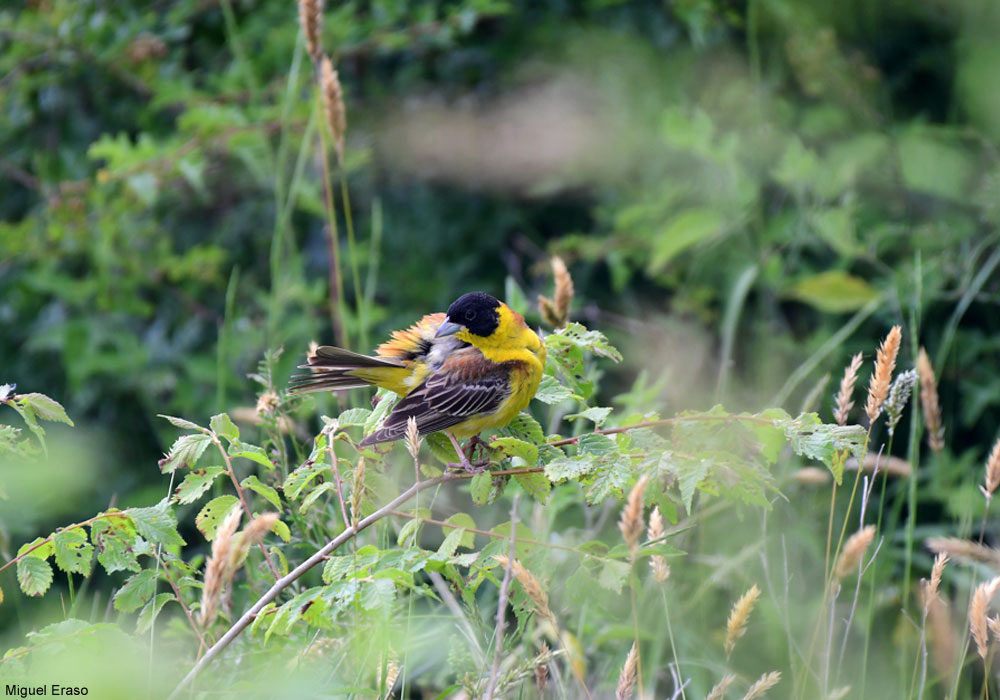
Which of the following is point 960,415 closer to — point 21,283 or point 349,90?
point 349,90

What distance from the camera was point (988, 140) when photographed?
4.20m

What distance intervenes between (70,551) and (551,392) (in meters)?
1.08

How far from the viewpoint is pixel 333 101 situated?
296 centimetres

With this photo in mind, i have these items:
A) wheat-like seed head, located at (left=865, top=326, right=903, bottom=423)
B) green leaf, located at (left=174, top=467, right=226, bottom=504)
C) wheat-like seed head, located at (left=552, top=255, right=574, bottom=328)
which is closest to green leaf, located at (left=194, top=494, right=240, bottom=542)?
green leaf, located at (left=174, top=467, right=226, bottom=504)

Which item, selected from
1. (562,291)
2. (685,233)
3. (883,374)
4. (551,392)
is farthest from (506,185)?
(883,374)

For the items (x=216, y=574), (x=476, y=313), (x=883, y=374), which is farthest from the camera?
(x=476, y=313)

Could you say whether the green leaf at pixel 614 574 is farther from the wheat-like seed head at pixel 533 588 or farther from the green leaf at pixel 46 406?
the green leaf at pixel 46 406

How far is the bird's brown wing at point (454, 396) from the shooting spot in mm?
2381

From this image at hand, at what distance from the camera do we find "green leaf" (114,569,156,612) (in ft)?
6.46

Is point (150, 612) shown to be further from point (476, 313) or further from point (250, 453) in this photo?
point (476, 313)

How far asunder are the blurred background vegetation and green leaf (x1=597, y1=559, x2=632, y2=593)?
7.05 feet

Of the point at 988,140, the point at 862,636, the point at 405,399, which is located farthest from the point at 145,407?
the point at 988,140

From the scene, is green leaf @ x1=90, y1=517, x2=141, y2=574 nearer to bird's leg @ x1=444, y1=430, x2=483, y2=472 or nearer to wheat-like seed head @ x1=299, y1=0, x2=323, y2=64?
bird's leg @ x1=444, y1=430, x2=483, y2=472

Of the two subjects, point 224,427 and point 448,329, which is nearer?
point 224,427
